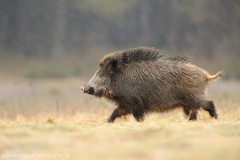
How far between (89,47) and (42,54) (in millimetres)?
2649

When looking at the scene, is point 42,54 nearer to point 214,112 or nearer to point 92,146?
point 214,112

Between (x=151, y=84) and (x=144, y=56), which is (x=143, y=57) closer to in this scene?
(x=144, y=56)

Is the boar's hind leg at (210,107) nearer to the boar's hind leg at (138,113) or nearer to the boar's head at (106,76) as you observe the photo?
the boar's hind leg at (138,113)

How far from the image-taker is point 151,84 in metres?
9.65

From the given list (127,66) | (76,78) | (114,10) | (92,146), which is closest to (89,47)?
(114,10)

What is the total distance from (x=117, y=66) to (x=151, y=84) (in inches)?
28.8

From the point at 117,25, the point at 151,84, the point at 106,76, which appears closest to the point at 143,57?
the point at 151,84

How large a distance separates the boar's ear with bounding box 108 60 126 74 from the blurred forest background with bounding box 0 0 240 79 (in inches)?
718

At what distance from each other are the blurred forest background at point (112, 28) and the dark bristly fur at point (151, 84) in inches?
718

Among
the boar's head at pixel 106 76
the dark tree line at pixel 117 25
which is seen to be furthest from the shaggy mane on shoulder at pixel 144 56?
the dark tree line at pixel 117 25

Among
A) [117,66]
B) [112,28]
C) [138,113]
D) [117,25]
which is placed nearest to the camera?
[138,113]

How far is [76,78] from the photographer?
1020 inches

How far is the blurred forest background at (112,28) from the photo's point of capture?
29250 mm

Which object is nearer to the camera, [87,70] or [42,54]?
[87,70]
